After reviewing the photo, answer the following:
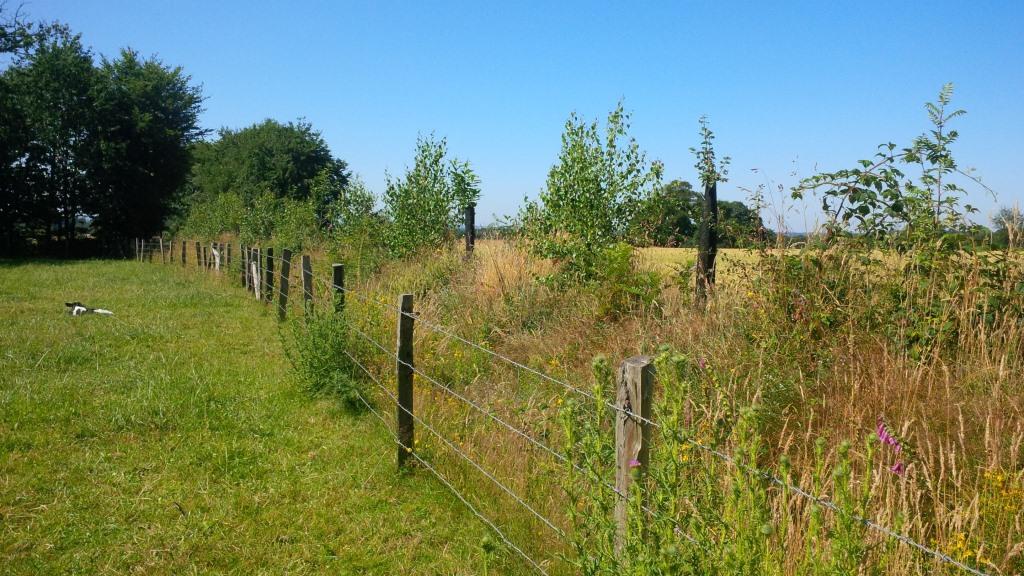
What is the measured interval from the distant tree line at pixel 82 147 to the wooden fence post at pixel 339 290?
27858 millimetres

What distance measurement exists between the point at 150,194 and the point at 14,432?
30048 millimetres

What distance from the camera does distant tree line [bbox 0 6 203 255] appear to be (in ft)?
93.5

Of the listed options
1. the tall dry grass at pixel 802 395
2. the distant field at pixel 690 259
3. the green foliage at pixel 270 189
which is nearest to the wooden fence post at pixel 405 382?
the tall dry grass at pixel 802 395

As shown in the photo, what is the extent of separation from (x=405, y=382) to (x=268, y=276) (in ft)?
28.5

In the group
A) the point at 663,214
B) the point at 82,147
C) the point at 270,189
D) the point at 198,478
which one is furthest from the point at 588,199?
the point at 270,189

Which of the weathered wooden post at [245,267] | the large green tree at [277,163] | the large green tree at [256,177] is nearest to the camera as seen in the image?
the weathered wooden post at [245,267]

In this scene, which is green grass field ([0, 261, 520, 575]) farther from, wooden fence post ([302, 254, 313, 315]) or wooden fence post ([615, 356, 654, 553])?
wooden fence post ([615, 356, 654, 553])

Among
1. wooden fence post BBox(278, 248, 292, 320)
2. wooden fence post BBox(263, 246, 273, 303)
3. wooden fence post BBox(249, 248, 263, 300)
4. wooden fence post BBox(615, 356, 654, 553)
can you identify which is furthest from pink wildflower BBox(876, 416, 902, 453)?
wooden fence post BBox(249, 248, 263, 300)

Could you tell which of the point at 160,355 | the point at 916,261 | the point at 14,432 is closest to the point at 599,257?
the point at 916,261

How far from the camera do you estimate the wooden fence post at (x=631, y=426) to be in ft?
7.52

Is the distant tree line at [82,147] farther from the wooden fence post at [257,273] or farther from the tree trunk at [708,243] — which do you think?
the tree trunk at [708,243]

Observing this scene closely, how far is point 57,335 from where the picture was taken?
816cm

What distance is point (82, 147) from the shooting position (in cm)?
2934

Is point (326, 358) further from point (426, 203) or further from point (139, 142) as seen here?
point (139, 142)
